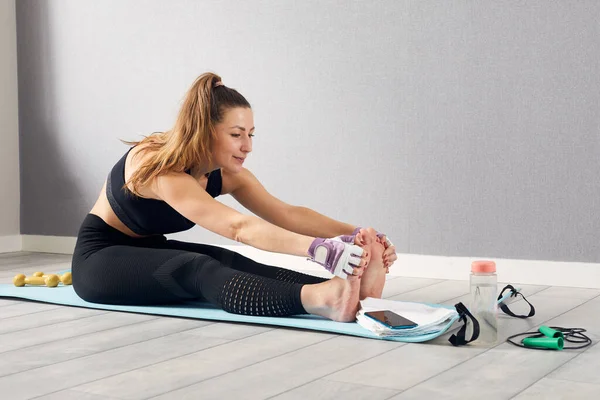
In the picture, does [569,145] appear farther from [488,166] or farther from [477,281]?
[477,281]

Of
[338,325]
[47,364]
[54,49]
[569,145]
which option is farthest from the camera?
[54,49]

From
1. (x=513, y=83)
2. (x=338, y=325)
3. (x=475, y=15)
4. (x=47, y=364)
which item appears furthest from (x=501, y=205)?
(x=47, y=364)

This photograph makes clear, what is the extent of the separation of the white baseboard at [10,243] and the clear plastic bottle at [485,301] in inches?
117

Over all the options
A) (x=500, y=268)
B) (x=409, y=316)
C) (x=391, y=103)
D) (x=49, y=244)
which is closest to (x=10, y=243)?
(x=49, y=244)

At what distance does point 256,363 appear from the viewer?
175cm

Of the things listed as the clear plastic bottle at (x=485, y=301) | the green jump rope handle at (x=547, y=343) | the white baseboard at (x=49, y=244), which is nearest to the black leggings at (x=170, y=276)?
the clear plastic bottle at (x=485, y=301)

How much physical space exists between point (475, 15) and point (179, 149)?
1369 millimetres

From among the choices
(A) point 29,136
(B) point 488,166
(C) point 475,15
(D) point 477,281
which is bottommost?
(D) point 477,281

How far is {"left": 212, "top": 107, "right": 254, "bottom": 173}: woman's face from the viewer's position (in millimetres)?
2281

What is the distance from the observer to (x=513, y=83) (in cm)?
299

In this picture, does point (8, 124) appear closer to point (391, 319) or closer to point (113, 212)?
point (113, 212)

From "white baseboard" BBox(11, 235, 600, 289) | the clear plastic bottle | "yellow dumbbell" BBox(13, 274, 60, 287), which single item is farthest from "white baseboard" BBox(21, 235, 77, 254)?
the clear plastic bottle

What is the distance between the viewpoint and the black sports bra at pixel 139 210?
7.79ft

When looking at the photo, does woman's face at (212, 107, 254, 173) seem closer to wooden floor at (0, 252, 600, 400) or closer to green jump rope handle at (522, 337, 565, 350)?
wooden floor at (0, 252, 600, 400)
